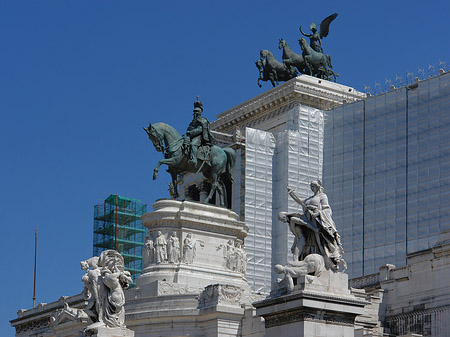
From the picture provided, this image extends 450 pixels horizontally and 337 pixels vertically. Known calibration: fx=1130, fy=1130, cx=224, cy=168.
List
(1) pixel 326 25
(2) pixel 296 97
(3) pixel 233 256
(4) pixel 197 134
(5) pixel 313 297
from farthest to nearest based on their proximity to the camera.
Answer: (1) pixel 326 25 < (2) pixel 296 97 < (4) pixel 197 134 < (3) pixel 233 256 < (5) pixel 313 297

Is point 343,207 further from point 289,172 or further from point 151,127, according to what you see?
point 151,127

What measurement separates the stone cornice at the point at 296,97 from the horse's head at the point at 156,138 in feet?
103

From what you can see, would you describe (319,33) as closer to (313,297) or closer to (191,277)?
(191,277)

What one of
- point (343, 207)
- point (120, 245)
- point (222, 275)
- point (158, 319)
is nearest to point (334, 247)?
point (158, 319)

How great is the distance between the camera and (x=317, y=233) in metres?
34.0

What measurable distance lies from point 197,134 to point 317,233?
112 ft

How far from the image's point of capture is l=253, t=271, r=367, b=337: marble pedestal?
32469 millimetres

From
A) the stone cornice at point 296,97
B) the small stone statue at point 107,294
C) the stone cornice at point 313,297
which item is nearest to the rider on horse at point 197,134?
the stone cornice at point 296,97

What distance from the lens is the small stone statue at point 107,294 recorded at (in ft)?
114

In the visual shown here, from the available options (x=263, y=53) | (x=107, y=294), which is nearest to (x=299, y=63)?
(x=263, y=53)

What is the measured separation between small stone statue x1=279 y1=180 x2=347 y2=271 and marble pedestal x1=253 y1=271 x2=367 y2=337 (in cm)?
58

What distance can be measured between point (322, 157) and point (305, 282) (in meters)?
67.3

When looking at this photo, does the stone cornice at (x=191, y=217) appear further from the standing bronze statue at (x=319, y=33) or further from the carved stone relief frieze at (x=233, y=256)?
the standing bronze statue at (x=319, y=33)

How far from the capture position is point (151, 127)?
6838 centimetres
